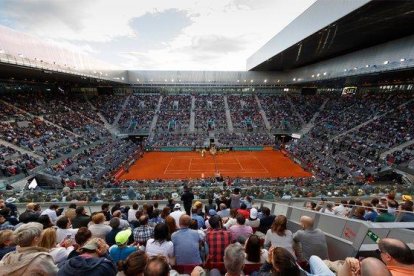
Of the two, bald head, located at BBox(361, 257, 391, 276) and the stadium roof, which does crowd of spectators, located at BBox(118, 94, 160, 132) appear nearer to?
the stadium roof

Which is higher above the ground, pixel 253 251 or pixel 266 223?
pixel 253 251

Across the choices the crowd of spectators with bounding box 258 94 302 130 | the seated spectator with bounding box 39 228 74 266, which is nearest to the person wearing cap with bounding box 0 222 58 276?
the seated spectator with bounding box 39 228 74 266

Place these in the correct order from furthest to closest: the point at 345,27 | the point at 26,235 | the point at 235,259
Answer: the point at 345,27 < the point at 26,235 < the point at 235,259

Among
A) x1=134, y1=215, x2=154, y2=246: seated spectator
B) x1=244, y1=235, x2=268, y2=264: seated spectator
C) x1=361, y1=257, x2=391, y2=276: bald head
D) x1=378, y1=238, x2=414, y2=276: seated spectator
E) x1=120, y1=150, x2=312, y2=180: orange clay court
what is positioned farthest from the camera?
x1=120, y1=150, x2=312, y2=180: orange clay court

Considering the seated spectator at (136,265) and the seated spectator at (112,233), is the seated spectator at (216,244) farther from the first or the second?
the seated spectator at (112,233)

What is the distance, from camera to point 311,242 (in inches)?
169

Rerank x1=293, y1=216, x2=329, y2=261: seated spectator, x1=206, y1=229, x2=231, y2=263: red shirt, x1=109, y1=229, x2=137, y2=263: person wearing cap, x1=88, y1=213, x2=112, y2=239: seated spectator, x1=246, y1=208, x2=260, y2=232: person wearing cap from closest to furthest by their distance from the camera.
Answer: x1=109, y1=229, x2=137, y2=263: person wearing cap < x1=206, y1=229, x2=231, y2=263: red shirt < x1=293, y1=216, x2=329, y2=261: seated spectator < x1=88, y1=213, x2=112, y2=239: seated spectator < x1=246, y1=208, x2=260, y2=232: person wearing cap

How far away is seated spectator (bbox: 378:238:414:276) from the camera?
2426 millimetres

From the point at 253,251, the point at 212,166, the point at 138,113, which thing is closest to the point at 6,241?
the point at 253,251

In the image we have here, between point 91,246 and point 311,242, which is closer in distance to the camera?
point 91,246

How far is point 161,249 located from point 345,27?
27374 millimetres

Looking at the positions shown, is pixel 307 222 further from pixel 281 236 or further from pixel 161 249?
pixel 161 249

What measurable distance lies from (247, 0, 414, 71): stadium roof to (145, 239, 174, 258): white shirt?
802 inches

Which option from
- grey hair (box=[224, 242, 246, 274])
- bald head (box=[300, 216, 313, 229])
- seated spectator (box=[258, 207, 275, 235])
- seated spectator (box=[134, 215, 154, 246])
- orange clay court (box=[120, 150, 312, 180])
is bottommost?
orange clay court (box=[120, 150, 312, 180])
